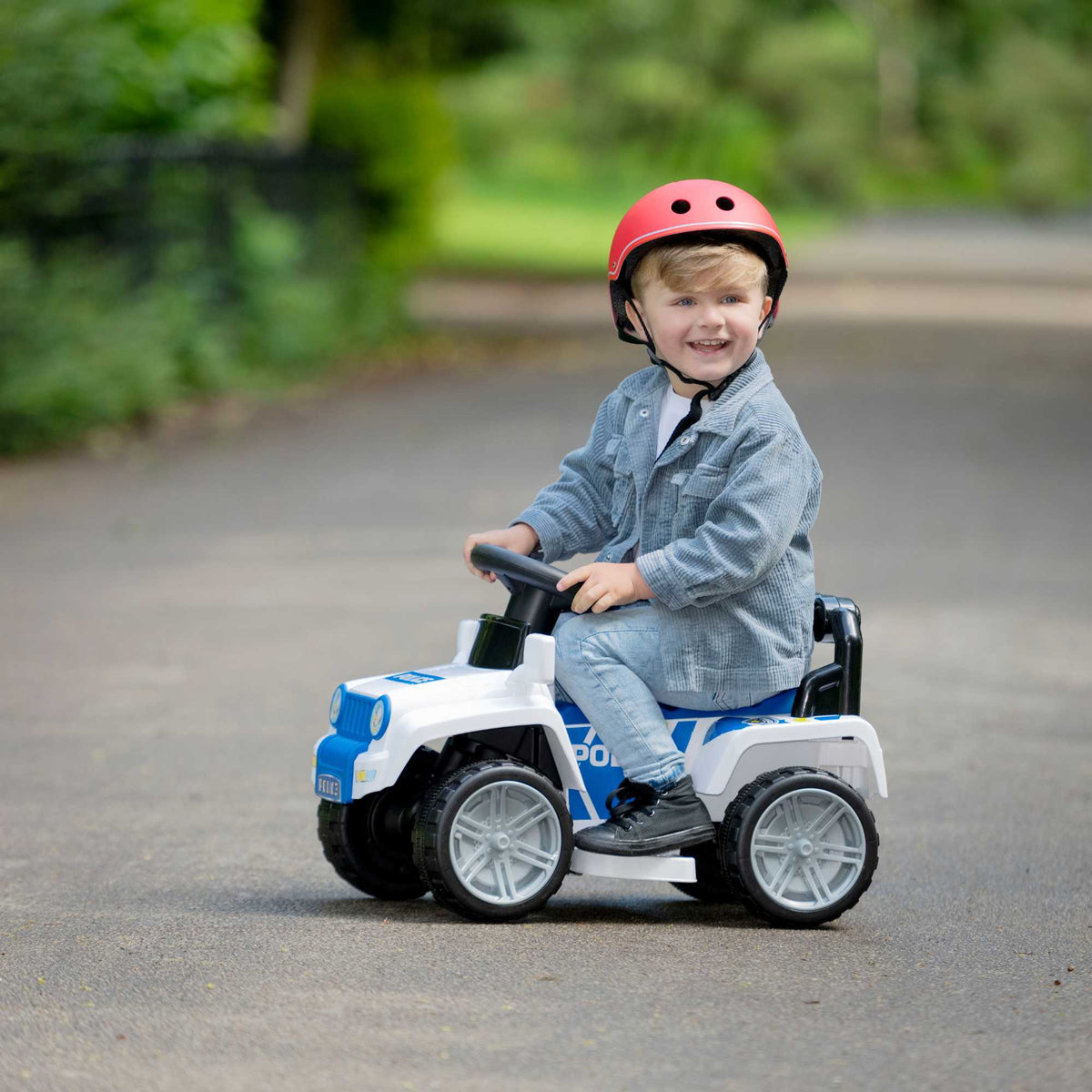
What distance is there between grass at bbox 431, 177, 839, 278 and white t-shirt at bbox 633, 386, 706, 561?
84.8 feet

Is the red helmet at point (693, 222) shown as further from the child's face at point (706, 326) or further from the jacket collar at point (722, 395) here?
the jacket collar at point (722, 395)

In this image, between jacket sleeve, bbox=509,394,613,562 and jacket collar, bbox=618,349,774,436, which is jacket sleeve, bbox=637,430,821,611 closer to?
jacket collar, bbox=618,349,774,436

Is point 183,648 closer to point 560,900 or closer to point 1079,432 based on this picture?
point 560,900

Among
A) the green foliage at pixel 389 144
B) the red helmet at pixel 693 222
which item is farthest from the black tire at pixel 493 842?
the green foliage at pixel 389 144

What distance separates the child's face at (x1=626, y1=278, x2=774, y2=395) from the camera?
4.58m

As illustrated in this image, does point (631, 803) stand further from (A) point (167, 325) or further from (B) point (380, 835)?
(A) point (167, 325)

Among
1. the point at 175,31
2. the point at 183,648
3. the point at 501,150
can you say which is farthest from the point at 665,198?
the point at 501,150

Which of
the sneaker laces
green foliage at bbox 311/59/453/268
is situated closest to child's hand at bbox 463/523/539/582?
the sneaker laces

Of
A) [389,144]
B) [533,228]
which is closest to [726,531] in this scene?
[389,144]

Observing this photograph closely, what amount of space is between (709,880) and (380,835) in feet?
2.53

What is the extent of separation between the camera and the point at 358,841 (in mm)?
4703

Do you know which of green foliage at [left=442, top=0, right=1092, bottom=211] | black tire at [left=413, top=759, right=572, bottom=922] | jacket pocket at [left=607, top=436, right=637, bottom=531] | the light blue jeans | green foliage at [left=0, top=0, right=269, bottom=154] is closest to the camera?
black tire at [left=413, top=759, right=572, bottom=922]

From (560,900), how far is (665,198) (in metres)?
1.69

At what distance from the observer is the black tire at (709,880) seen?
15.1 feet
